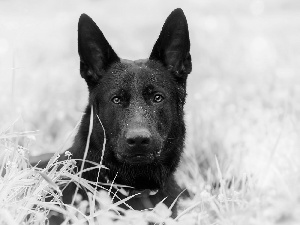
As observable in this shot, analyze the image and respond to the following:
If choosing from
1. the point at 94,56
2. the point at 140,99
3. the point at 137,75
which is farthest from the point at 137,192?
the point at 94,56

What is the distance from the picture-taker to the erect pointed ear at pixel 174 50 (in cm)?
429

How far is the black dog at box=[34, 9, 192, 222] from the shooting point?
398 cm

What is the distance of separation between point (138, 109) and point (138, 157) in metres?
0.31

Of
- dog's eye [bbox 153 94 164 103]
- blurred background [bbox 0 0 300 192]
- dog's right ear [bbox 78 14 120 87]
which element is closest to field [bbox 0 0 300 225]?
blurred background [bbox 0 0 300 192]

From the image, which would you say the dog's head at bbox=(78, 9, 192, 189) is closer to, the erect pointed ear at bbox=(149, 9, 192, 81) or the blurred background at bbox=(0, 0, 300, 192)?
the erect pointed ear at bbox=(149, 9, 192, 81)

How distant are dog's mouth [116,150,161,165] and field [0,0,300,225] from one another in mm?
366

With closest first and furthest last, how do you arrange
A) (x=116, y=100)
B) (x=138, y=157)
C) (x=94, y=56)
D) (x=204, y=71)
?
1. (x=138, y=157)
2. (x=116, y=100)
3. (x=94, y=56)
4. (x=204, y=71)

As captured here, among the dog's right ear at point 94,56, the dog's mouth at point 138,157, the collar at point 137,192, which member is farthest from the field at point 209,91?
the dog's right ear at point 94,56

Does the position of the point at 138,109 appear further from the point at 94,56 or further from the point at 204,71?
the point at 204,71

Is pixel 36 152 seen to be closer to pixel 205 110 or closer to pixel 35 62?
pixel 205 110

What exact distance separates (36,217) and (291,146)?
2.25 m

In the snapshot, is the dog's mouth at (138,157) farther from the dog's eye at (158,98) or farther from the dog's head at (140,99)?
the dog's eye at (158,98)

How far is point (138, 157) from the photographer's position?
3.88 m

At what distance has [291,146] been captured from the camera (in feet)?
15.8
